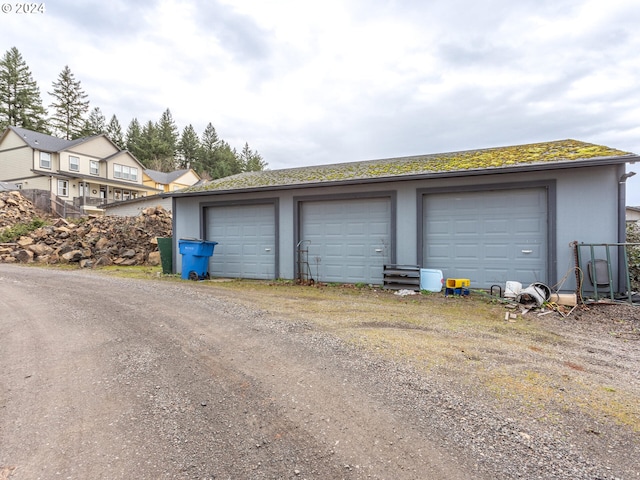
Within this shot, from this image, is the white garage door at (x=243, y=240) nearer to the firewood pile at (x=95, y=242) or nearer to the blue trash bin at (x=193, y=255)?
the blue trash bin at (x=193, y=255)

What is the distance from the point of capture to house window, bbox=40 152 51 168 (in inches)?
1126

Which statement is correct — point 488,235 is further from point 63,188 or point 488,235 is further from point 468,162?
point 63,188

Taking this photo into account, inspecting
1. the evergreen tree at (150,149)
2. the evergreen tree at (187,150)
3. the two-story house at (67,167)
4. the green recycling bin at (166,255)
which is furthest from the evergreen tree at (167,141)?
the green recycling bin at (166,255)

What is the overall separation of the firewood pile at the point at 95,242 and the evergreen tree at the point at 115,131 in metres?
35.3

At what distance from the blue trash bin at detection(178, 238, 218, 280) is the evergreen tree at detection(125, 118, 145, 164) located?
42.5m

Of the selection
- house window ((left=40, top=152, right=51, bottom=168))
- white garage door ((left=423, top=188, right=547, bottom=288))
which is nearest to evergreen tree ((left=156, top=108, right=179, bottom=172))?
house window ((left=40, top=152, right=51, bottom=168))

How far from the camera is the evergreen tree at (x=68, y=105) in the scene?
42375mm

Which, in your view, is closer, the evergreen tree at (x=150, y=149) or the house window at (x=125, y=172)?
the house window at (x=125, y=172)

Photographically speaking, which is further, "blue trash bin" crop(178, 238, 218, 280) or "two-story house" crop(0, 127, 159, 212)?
"two-story house" crop(0, 127, 159, 212)

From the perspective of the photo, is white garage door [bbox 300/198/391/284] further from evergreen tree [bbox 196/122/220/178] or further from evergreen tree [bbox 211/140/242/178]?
evergreen tree [bbox 196/122/220/178]

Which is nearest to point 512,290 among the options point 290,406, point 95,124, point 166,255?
point 290,406

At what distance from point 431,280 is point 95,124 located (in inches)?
2074

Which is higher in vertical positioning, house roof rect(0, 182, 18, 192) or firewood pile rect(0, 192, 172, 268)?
house roof rect(0, 182, 18, 192)

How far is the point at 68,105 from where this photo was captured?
43.1m
